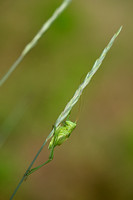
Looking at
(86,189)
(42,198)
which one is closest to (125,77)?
(86,189)

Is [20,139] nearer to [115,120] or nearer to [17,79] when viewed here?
[17,79]

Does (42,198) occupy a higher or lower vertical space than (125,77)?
lower

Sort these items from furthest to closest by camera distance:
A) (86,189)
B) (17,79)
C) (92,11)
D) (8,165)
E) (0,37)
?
(92,11), (0,37), (17,79), (86,189), (8,165)

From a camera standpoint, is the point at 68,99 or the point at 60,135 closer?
the point at 60,135

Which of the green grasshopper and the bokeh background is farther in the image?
the bokeh background

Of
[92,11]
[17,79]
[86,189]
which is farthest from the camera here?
[92,11]

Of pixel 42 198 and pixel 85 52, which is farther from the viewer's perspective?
pixel 85 52

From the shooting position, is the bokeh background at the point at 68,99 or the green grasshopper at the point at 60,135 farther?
the bokeh background at the point at 68,99

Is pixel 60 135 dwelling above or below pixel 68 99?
below
